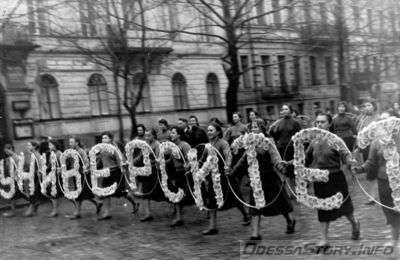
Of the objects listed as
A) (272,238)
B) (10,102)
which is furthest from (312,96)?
(272,238)

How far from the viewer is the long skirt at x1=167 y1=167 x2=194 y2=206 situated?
10.7 m

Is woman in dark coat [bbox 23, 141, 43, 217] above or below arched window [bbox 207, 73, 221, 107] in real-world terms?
below

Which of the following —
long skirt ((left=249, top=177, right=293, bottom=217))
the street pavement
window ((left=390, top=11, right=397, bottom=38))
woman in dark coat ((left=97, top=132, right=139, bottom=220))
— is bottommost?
the street pavement

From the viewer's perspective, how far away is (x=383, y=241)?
7832 mm

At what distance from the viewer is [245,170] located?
9.30m

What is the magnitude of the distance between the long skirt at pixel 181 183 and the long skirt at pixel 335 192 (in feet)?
11.3

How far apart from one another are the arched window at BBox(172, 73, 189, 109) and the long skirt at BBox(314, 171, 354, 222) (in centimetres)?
2598

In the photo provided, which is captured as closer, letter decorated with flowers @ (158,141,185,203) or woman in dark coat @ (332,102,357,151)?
letter decorated with flowers @ (158,141,185,203)

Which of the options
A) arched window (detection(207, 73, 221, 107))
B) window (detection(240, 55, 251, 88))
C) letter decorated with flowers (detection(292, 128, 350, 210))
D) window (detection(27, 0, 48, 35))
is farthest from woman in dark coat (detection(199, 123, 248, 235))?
arched window (detection(207, 73, 221, 107))

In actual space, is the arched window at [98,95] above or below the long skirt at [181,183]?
above

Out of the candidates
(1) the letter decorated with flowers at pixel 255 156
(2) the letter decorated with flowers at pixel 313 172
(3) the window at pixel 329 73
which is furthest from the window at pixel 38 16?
(3) the window at pixel 329 73

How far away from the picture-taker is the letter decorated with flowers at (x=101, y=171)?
1186 cm

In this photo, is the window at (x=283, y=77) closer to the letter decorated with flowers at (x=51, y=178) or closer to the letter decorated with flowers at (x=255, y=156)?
the letter decorated with flowers at (x=51, y=178)

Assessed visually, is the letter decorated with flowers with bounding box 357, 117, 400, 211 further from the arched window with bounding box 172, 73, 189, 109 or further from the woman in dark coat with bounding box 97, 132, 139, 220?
the arched window with bounding box 172, 73, 189, 109
